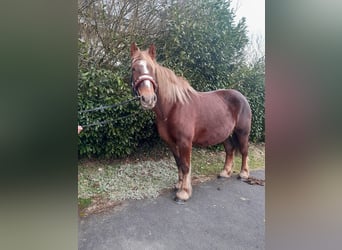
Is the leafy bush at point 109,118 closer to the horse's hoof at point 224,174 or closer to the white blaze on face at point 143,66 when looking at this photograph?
the white blaze on face at point 143,66

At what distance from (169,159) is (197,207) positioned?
0.36 m

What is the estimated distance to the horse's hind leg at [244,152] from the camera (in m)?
1.53

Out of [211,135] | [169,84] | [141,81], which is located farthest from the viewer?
[211,135]

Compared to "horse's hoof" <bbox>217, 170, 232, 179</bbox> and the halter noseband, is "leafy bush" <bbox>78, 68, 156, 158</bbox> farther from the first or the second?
"horse's hoof" <bbox>217, 170, 232, 179</bbox>

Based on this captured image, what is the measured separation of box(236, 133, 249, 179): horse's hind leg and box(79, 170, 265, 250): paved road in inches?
2.2

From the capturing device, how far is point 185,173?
1477 mm

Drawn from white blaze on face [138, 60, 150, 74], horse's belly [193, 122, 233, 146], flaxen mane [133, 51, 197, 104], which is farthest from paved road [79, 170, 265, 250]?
white blaze on face [138, 60, 150, 74]

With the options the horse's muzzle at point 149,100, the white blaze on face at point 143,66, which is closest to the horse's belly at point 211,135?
the horse's muzzle at point 149,100

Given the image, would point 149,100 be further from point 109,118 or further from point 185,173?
point 185,173

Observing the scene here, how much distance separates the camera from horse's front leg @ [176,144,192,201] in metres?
1.46

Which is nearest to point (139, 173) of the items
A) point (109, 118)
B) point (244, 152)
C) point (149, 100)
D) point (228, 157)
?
point (109, 118)

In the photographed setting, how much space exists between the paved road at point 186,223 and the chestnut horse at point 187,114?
113mm

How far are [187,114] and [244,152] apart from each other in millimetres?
476
